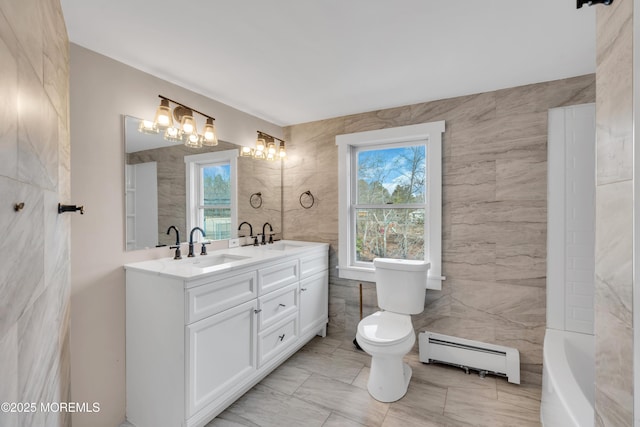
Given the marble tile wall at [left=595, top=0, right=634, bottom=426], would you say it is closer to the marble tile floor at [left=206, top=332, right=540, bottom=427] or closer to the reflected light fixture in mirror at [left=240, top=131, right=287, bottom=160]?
the marble tile floor at [left=206, top=332, right=540, bottom=427]

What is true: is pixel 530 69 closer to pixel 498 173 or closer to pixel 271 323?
pixel 498 173

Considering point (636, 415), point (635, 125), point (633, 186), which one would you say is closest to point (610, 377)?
point (636, 415)

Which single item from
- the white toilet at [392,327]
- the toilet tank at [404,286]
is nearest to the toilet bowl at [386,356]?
the white toilet at [392,327]

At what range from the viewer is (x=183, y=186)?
2156 millimetres

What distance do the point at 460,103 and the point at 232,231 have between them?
7.53 ft

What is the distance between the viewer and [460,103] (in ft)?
7.73

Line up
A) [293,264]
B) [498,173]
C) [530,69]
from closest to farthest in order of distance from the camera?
[530,69]
[498,173]
[293,264]

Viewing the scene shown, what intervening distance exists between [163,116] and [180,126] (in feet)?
0.63

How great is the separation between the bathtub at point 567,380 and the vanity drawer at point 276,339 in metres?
1.71

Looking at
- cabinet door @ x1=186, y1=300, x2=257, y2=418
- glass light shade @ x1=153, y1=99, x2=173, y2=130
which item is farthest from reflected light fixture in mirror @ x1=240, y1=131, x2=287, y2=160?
cabinet door @ x1=186, y1=300, x2=257, y2=418

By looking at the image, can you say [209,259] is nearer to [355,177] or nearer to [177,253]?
[177,253]

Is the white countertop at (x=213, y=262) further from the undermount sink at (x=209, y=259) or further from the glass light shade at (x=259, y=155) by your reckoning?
the glass light shade at (x=259, y=155)

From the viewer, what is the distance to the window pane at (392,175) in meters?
2.66

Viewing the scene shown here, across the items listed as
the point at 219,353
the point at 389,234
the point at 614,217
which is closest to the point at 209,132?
the point at 219,353
